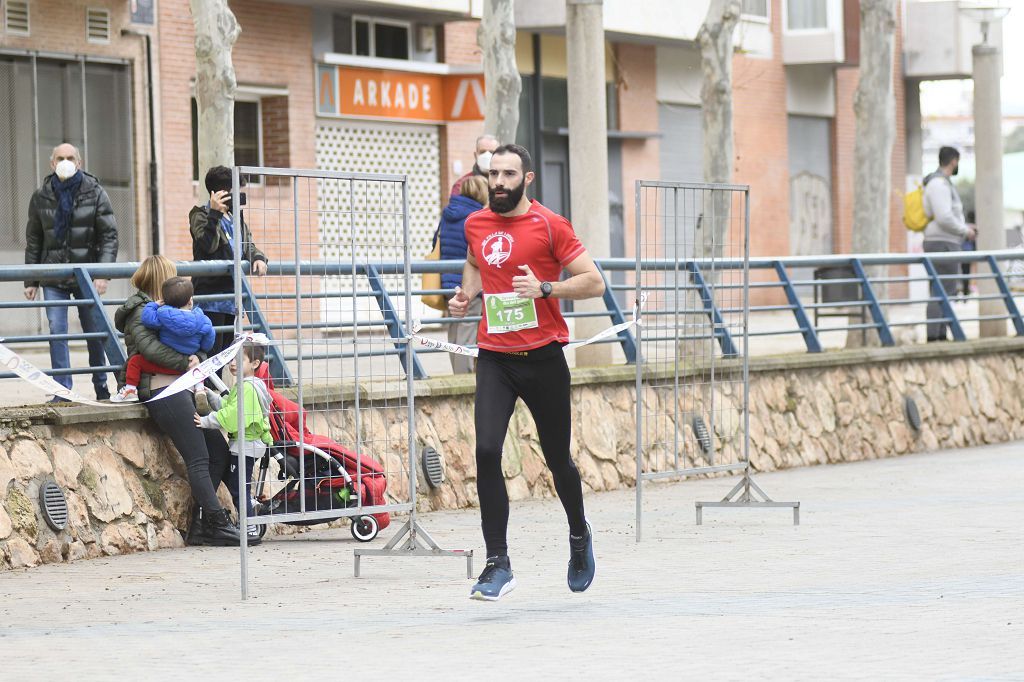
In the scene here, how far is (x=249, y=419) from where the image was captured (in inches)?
410

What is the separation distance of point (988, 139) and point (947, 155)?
269 cm

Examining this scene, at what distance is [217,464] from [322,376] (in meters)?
0.78

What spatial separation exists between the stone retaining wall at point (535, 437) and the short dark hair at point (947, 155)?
195 centimetres

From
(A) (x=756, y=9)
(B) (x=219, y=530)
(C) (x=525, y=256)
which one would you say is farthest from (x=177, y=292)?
(A) (x=756, y=9)

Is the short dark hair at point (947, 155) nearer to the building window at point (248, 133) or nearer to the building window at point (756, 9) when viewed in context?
the building window at point (248, 133)

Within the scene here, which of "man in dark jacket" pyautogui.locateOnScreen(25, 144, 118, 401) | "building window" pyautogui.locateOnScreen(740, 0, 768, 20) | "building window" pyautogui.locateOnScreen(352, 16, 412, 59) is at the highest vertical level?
"building window" pyautogui.locateOnScreen(740, 0, 768, 20)

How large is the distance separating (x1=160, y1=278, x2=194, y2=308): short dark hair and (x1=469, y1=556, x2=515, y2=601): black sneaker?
2.98m

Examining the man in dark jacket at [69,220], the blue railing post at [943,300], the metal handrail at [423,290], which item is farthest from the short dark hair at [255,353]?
the blue railing post at [943,300]

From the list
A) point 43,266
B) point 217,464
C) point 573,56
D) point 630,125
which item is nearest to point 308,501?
point 217,464

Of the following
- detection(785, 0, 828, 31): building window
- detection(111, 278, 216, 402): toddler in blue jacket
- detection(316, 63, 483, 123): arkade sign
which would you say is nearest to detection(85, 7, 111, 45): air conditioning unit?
detection(316, 63, 483, 123): arkade sign

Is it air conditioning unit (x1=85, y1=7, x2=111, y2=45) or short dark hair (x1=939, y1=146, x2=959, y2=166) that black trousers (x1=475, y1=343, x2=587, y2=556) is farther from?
air conditioning unit (x1=85, y1=7, x2=111, y2=45)

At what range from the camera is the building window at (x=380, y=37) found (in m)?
26.0

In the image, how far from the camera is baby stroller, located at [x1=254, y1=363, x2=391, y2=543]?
10.4 meters

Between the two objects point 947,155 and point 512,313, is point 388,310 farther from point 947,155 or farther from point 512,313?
point 947,155
